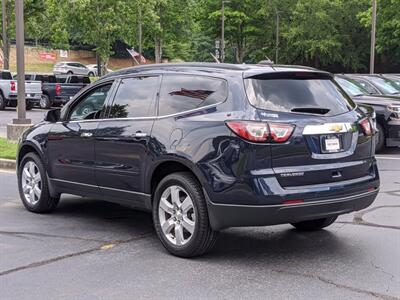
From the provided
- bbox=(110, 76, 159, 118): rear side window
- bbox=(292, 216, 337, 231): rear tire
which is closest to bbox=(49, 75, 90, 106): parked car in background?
bbox=(110, 76, 159, 118): rear side window

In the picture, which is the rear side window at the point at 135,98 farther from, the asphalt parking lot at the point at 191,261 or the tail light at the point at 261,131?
the asphalt parking lot at the point at 191,261

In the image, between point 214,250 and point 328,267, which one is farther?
point 214,250

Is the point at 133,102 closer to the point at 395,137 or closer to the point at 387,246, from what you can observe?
the point at 387,246

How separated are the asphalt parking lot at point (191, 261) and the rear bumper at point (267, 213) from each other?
421 mm

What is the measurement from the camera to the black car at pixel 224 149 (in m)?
5.10

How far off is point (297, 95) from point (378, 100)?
8336 mm

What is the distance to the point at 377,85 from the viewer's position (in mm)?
15539

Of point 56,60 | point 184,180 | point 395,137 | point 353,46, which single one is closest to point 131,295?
point 184,180

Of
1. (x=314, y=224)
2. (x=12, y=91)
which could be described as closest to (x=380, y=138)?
(x=314, y=224)

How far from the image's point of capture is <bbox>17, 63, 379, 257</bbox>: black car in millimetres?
5102

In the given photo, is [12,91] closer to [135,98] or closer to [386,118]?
[386,118]

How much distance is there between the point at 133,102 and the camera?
6238 millimetres

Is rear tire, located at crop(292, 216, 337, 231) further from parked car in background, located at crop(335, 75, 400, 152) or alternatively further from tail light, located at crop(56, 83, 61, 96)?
tail light, located at crop(56, 83, 61, 96)

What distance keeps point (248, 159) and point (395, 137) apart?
8.76 metres
